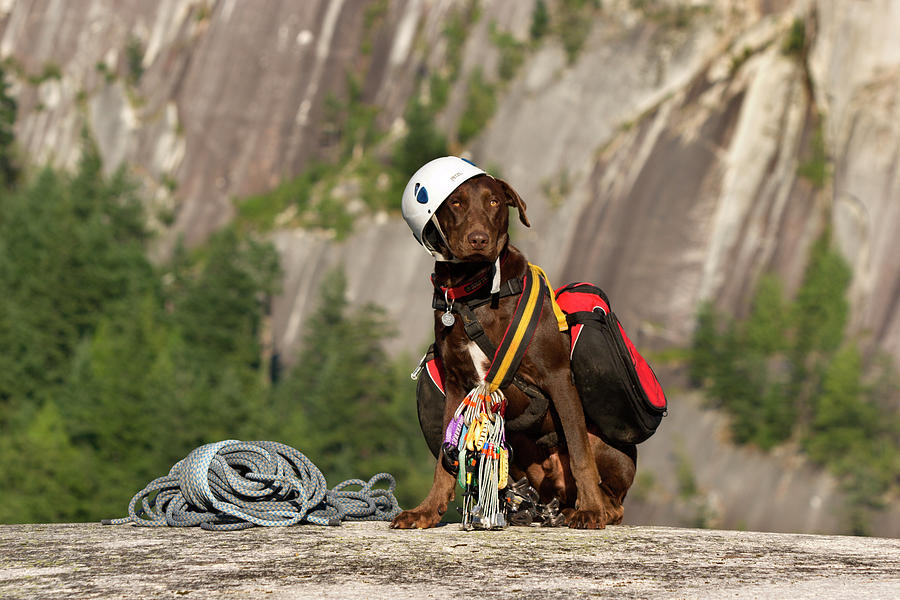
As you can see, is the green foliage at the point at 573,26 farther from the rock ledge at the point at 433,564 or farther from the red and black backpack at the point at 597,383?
the rock ledge at the point at 433,564

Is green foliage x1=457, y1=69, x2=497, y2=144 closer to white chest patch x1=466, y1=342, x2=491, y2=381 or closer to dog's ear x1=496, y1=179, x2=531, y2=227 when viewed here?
dog's ear x1=496, y1=179, x2=531, y2=227

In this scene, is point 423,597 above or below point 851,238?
below

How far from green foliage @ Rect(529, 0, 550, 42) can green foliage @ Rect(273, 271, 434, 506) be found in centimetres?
1790

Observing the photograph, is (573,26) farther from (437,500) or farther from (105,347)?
(437,500)

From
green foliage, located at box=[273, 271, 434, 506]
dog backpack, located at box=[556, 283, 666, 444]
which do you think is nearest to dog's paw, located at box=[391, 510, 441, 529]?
dog backpack, located at box=[556, 283, 666, 444]

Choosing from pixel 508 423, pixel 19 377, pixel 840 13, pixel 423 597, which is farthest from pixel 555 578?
pixel 19 377

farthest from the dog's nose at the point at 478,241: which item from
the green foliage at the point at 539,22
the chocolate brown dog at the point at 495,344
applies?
the green foliage at the point at 539,22

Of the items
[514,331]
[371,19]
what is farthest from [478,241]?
[371,19]

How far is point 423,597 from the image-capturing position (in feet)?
13.2

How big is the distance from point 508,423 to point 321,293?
2141 inches

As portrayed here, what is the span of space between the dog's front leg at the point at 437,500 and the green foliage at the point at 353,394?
4851 cm

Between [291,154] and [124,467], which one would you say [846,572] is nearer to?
[124,467]

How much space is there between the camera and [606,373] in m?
6.36

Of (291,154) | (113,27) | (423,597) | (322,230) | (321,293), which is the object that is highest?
(113,27)
